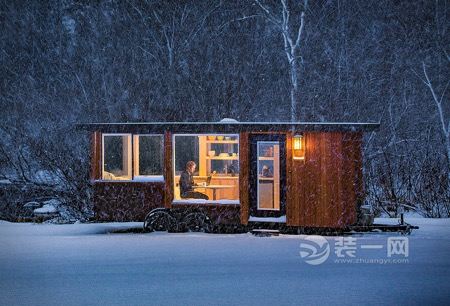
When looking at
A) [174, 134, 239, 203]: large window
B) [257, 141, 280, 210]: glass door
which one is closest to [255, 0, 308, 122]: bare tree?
[174, 134, 239, 203]: large window

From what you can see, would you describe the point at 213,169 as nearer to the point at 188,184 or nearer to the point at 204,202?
the point at 188,184

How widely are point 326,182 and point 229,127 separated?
8.08 feet

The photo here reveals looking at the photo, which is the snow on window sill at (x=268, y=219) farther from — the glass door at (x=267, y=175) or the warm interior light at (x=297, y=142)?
the warm interior light at (x=297, y=142)

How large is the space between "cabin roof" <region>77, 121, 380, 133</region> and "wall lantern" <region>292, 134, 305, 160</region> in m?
0.18

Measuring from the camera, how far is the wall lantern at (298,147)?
12.5 m

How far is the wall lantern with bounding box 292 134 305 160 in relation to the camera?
12.5 meters

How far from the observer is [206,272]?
8.93m

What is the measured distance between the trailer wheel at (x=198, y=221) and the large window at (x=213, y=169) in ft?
1.38

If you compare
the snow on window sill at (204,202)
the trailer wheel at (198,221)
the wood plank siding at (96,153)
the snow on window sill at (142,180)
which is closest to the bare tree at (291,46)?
the snow on window sill at (204,202)

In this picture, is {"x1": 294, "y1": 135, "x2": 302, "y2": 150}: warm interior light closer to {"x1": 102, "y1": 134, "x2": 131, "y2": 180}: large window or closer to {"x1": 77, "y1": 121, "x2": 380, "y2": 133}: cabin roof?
{"x1": 77, "y1": 121, "x2": 380, "y2": 133}: cabin roof

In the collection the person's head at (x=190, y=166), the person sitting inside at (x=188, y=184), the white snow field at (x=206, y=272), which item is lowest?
the white snow field at (x=206, y=272)

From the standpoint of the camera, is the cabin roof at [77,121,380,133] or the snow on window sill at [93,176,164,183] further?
the snow on window sill at [93,176,164,183]

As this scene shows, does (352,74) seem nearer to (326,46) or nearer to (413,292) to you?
(326,46)

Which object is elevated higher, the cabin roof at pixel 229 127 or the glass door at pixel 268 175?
the cabin roof at pixel 229 127
